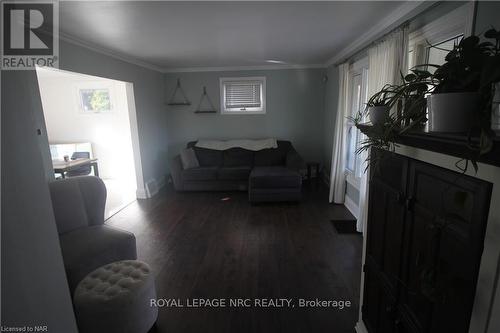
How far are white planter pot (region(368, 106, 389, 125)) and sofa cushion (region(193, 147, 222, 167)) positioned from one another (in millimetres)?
3997

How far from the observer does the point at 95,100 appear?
5.77m

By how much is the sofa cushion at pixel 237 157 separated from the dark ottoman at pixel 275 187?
3.53ft

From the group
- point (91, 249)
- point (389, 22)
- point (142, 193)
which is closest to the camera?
point (91, 249)

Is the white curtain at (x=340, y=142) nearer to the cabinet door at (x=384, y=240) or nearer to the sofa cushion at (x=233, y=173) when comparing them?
the sofa cushion at (x=233, y=173)

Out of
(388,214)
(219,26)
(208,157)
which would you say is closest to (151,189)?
(208,157)

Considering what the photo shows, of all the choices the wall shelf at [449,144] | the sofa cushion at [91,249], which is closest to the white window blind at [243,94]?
the sofa cushion at [91,249]

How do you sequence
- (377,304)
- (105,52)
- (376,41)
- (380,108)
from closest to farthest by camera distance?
1. (380,108)
2. (377,304)
3. (376,41)
4. (105,52)

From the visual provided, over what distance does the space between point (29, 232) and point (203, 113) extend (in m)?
4.79

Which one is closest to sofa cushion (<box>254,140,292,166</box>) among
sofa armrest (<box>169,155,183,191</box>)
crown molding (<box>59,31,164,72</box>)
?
sofa armrest (<box>169,155,183,191</box>)

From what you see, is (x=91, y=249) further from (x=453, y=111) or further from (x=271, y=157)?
(x=271, y=157)

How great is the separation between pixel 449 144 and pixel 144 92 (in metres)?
4.78

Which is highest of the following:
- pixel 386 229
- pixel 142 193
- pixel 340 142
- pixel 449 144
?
pixel 449 144

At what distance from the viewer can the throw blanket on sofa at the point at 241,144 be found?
5184 mm

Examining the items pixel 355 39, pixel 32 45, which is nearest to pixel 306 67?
pixel 355 39
